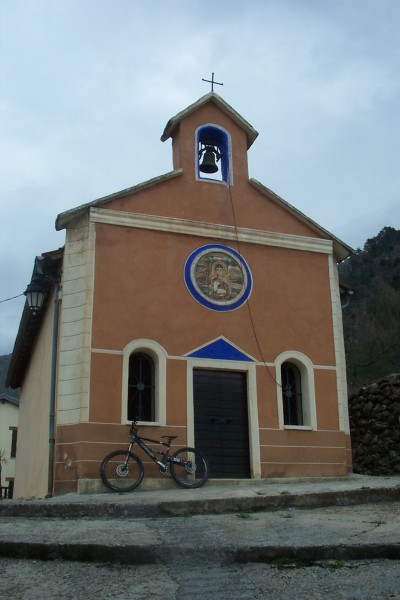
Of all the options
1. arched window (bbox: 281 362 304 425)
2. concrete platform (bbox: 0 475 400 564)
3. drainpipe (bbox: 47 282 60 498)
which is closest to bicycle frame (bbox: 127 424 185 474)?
concrete platform (bbox: 0 475 400 564)

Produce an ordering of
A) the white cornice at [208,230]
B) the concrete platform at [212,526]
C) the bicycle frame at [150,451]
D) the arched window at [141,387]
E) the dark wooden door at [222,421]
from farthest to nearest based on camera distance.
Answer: the white cornice at [208,230], the dark wooden door at [222,421], the arched window at [141,387], the bicycle frame at [150,451], the concrete platform at [212,526]

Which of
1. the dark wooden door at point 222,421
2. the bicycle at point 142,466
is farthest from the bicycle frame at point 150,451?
the dark wooden door at point 222,421

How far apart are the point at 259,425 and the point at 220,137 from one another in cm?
721

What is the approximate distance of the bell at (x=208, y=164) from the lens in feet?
57.9

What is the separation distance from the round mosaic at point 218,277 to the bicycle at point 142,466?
3.24 m

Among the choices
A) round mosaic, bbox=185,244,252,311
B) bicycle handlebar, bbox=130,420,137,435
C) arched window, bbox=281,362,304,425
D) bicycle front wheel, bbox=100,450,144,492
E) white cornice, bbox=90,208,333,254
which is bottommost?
bicycle front wheel, bbox=100,450,144,492

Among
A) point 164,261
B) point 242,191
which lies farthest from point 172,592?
point 242,191

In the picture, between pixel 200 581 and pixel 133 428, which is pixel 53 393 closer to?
pixel 133 428

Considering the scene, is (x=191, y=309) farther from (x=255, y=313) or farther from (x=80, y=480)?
(x=80, y=480)

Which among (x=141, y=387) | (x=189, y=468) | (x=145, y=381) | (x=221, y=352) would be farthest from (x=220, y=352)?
(x=189, y=468)

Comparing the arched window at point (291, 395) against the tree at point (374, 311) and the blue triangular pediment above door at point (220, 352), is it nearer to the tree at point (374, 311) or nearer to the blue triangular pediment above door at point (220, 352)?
the blue triangular pediment above door at point (220, 352)

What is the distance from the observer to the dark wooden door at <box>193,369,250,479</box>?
15344 millimetres

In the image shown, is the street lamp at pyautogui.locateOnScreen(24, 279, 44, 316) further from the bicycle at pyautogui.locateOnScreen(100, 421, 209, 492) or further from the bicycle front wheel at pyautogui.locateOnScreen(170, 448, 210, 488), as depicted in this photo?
the bicycle front wheel at pyautogui.locateOnScreen(170, 448, 210, 488)

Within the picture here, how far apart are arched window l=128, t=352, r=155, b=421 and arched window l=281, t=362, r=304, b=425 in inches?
121
